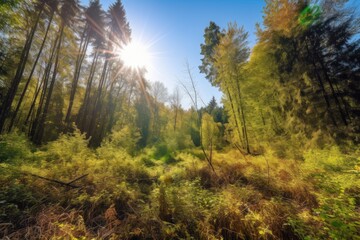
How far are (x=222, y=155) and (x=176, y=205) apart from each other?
6.31 m

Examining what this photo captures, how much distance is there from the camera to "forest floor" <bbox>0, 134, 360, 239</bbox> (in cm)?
247

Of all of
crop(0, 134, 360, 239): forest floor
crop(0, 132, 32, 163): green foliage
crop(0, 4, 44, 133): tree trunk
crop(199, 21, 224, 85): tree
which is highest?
crop(199, 21, 224, 85): tree

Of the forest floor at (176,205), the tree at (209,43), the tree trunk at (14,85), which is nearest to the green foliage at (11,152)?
the forest floor at (176,205)

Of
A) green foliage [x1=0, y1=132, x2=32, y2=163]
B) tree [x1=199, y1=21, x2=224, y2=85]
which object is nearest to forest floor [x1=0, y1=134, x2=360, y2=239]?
green foliage [x1=0, y1=132, x2=32, y2=163]

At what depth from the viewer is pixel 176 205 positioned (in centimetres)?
332

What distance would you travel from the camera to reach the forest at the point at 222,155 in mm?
2816

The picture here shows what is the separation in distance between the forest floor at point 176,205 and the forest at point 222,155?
0.03 meters

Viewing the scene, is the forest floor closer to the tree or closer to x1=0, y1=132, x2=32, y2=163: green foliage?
x1=0, y1=132, x2=32, y2=163: green foliage

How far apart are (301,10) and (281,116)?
4.96 meters

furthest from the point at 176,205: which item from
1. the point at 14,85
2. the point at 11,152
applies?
the point at 14,85

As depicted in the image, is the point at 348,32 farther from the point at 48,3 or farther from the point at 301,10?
the point at 48,3

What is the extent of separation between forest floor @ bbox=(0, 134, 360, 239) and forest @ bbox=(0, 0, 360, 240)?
0.03 meters

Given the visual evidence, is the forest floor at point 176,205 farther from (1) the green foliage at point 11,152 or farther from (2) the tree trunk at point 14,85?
(2) the tree trunk at point 14,85

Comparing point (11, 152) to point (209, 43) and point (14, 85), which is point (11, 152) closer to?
point (14, 85)
